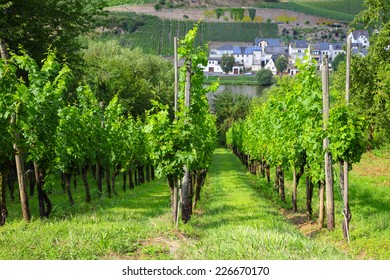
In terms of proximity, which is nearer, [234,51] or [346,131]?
[346,131]

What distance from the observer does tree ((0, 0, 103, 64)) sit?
2023cm

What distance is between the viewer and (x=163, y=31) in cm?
12769

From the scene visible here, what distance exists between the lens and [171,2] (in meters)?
156

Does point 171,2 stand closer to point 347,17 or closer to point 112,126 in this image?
point 347,17

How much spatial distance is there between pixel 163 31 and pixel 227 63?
83.3 ft

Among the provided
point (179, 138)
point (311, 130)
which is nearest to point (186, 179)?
point (179, 138)

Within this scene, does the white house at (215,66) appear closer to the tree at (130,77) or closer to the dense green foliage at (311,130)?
the tree at (130,77)

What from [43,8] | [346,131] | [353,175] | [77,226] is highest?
[43,8]

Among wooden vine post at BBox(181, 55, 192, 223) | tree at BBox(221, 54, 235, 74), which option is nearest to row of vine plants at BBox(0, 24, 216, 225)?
wooden vine post at BBox(181, 55, 192, 223)

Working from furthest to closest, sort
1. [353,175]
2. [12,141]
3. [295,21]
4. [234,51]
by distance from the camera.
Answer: [295,21]
[234,51]
[353,175]
[12,141]

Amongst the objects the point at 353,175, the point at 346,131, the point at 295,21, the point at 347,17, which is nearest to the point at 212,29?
the point at 295,21

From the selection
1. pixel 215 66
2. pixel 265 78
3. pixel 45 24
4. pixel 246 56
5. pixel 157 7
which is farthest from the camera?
pixel 246 56

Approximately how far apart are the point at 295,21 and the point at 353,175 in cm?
16733

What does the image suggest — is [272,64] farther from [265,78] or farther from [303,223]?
[303,223]
